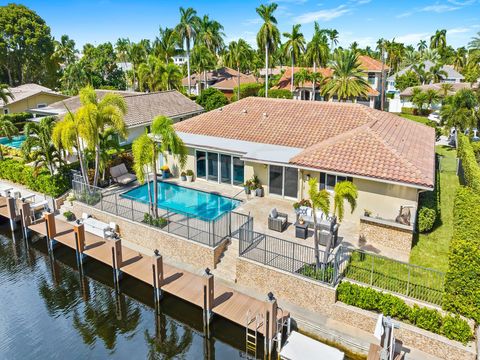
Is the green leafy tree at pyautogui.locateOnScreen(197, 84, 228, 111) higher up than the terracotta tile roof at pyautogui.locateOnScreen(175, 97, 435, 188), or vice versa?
the green leafy tree at pyautogui.locateOnScreen(197, 84, 228, 111)

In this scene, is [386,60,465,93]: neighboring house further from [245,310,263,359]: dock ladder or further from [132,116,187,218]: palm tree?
[245,310,263,359]: dock ladder

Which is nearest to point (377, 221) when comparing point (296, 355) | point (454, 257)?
point (454, 257)

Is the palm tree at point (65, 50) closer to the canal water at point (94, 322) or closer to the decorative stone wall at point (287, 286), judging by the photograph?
the canal water at point (94, 322)

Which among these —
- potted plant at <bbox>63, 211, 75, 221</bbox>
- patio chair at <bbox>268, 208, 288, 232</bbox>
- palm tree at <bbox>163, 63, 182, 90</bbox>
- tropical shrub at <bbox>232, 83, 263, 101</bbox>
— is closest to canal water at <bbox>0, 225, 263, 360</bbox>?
potted plant at <bbox>63, 211, 75, 221</bbox>

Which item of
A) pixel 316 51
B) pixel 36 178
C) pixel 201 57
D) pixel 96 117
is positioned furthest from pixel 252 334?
pixel 316 51

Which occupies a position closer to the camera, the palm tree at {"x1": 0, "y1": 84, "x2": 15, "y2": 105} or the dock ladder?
the dock ladder
